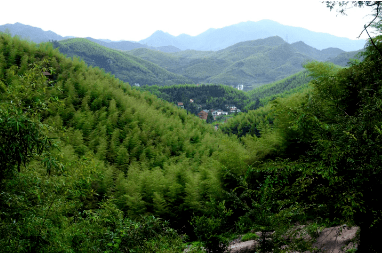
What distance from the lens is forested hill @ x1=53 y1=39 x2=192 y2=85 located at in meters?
100

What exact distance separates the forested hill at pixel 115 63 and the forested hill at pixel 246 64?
3190cm

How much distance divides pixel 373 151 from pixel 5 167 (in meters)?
3.09

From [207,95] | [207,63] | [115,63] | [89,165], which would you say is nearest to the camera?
[89,165]

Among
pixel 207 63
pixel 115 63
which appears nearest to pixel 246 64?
pixel 207 63

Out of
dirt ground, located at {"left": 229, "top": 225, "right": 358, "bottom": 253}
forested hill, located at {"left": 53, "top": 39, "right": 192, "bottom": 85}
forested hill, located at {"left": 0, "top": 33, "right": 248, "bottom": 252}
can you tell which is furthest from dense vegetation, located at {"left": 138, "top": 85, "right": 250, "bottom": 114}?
dirt ground, located at {"left": 229, "top": 225, "right": 358, "bottom": 253}

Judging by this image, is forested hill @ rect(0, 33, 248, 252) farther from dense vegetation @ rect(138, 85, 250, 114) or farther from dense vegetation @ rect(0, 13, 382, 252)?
dense vegetation @ rect(138, 85, 250, 114)

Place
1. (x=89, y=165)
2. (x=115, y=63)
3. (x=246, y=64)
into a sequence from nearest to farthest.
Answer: (x=89, y=165)
(x=115, y=63)
(x=246, y=64)

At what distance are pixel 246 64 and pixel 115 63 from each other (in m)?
86.8

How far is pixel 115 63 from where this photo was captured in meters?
104

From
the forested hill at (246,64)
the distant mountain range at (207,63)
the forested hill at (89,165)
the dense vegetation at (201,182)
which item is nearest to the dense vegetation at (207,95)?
the distant mountain range at (207,63)

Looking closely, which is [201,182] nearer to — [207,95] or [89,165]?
[89,165]

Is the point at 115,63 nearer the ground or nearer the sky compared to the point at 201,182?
nearer the sky

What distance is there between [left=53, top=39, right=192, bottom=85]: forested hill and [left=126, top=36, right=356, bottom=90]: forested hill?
105ft

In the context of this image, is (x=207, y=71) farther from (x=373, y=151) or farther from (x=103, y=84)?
(x=373, y=151)
